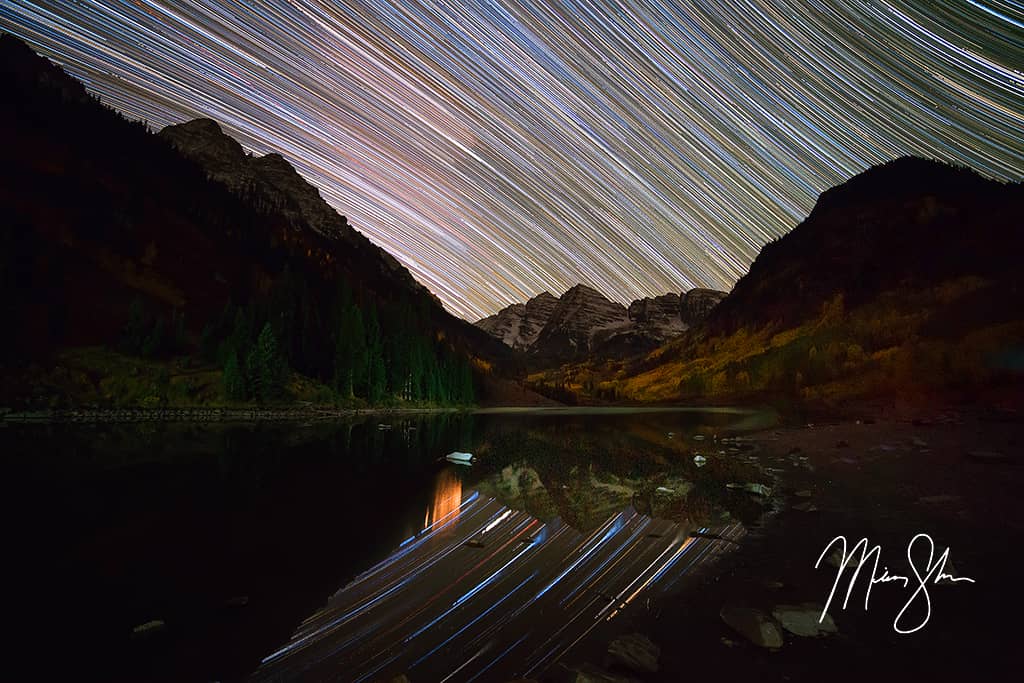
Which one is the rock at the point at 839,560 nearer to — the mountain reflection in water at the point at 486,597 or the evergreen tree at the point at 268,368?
the mountain reflection in water at the point at 486,597

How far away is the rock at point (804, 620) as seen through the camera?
5.30 meters

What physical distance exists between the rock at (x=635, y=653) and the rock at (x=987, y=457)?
18.4m

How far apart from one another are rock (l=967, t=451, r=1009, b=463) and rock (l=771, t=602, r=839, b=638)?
53.1 feet

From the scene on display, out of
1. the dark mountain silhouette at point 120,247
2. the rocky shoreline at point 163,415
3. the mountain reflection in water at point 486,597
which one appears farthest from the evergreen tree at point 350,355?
the mountain reflection in water at point 486,597

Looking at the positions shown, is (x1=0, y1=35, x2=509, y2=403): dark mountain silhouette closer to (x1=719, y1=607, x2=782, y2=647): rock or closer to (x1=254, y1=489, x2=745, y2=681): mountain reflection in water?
(x1=254, y1=489, x2=745, y2=681): mountain reflection in water

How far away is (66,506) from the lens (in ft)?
38.0

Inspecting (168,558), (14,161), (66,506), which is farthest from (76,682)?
(14,161)

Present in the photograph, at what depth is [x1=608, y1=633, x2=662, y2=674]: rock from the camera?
4684 mm

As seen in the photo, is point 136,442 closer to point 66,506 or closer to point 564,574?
point 66,506

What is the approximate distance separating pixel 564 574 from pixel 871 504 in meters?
9.27

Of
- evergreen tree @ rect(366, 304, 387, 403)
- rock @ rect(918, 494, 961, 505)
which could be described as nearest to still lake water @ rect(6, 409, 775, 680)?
rock @ rect(918, 494, 961, 505)
